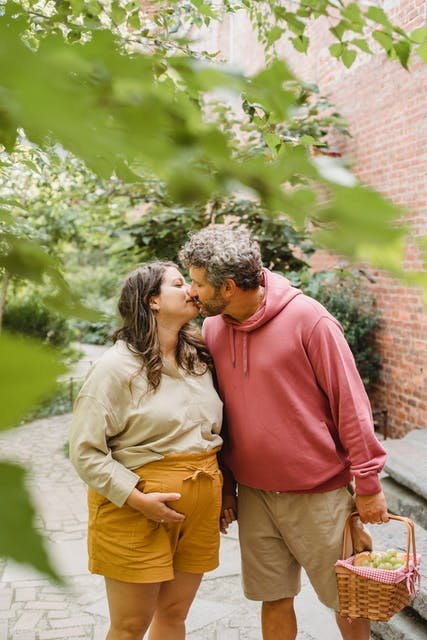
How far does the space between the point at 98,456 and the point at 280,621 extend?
3.40 feet

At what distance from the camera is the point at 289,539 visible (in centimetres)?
256

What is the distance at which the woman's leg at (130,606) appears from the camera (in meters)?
2.35

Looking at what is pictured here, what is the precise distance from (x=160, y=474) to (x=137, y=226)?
4445mm

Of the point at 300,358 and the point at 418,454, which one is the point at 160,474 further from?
the point at 418,454

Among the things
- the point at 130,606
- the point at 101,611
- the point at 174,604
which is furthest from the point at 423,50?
the point at 101,611

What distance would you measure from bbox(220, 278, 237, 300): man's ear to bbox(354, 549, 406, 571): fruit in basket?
1070 millimetres

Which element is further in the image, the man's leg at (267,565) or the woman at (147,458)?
the man's leg at (267,565)

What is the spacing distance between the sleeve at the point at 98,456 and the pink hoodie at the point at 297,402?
0.48 m

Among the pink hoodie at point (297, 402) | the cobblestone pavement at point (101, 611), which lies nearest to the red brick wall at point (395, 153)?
the cobblestone pavement at point (101, 611)

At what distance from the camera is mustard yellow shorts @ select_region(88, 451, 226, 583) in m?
2.32

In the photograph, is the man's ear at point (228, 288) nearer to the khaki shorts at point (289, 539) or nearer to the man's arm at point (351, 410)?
the man's arm at point (351, 410)

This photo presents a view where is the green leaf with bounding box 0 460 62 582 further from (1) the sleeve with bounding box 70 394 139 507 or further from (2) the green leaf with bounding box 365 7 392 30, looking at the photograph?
(1) the sleeve with bounding box 70 394 139 507

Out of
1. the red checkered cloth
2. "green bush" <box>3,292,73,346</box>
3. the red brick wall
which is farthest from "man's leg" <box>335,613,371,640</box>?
"green bush" <box>3,292,73,346</box>

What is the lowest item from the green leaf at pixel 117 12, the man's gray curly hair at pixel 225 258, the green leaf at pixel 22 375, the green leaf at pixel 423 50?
the green leaf at pixel 22 375
